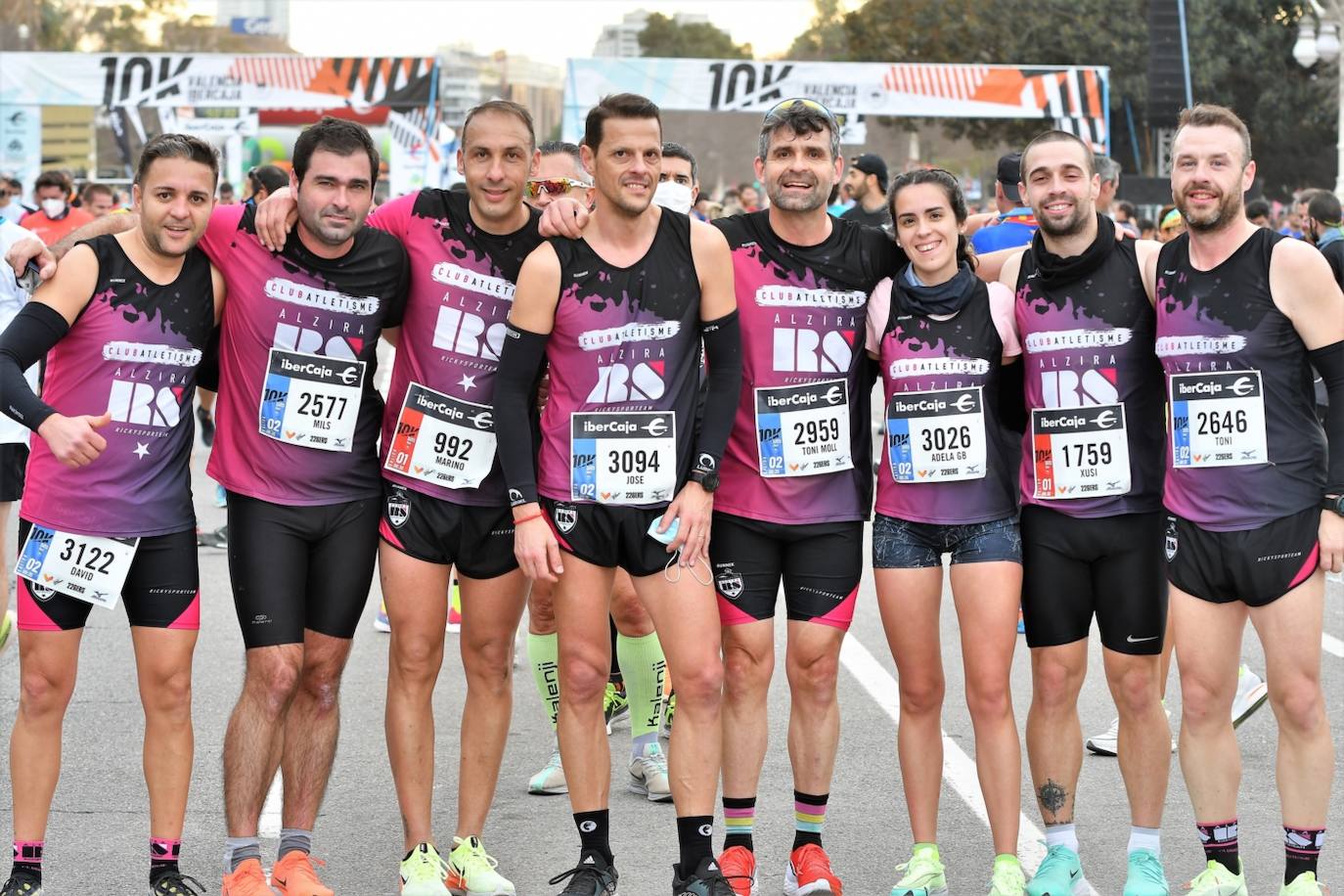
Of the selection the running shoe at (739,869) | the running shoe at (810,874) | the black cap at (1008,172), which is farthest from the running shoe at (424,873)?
the black cap at (1008,172)

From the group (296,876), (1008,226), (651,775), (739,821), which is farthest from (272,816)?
(1008,226)

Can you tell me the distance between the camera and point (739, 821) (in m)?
5.14

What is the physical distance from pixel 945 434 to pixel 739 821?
53.7 inches

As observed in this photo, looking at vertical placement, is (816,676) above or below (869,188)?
below

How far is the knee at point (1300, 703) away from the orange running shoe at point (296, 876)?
A: 2.90 m

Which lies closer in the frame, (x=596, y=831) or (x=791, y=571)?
(x=596, y=831)

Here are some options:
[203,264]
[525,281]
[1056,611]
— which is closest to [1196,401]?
[1056,611]

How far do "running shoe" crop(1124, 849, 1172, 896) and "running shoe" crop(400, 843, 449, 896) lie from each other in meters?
2.08

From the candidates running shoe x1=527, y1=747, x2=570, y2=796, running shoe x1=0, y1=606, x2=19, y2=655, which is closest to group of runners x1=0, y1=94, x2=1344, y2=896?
running shoe x1=527, y1=747, x2=570, y2=796

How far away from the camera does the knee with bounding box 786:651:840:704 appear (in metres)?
5.17

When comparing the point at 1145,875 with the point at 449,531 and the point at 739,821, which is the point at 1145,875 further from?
the point at 449,531

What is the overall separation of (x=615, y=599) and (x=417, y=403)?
1.45 metres

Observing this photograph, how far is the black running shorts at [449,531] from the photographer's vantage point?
16.8 ft

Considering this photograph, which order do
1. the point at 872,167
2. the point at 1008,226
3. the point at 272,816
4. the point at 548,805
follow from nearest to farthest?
the point at 272,816 → the point at 548,805 → the point at 1008,226 → the point at 872,167
